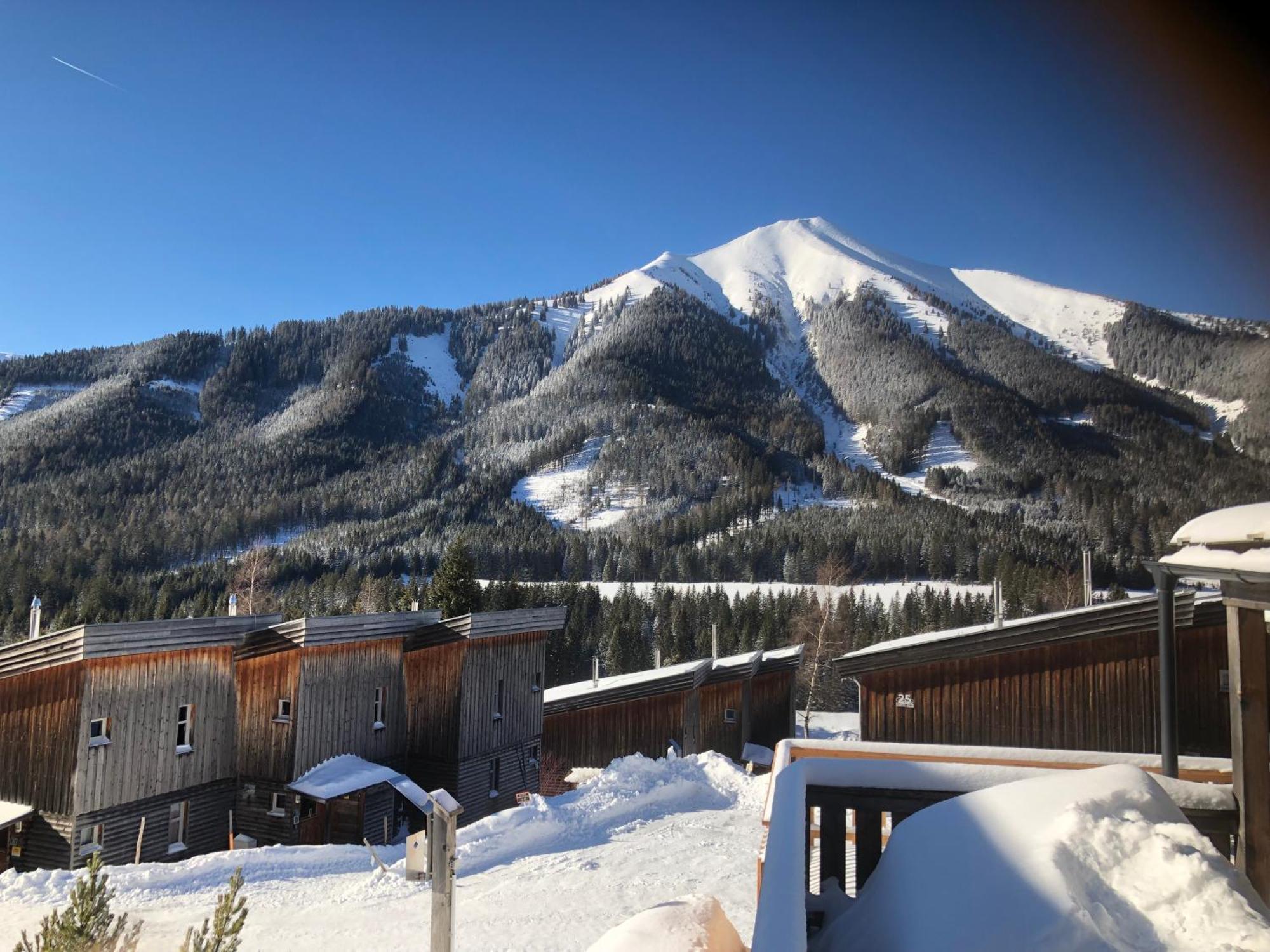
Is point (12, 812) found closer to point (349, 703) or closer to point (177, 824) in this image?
point (177, 824)

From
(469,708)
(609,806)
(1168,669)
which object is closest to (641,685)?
(469,708)

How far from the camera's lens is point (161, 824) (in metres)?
16.0

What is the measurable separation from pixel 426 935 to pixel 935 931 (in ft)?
25.9

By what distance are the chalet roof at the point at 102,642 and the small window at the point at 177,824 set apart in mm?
3243

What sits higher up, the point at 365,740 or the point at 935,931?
the point at 935,931

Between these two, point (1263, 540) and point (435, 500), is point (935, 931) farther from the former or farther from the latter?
point (435, 500)

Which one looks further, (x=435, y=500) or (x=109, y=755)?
(x=435, y=500)

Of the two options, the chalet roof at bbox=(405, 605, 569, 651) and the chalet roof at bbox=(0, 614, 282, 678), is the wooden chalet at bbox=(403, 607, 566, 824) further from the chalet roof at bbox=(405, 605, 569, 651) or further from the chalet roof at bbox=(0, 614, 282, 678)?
the chalet roof at bbox=(0, 614, 282, 678)

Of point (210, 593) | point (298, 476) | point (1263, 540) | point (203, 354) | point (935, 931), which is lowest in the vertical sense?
point (210, 593)

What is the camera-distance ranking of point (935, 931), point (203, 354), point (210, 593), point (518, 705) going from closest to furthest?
point (935, 931), point (518, 705), point (210, 593), point (203, 354)

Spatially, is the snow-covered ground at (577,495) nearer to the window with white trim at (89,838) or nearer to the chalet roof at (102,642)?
the chalet roof at (102,642)

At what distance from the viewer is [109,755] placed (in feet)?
49.7

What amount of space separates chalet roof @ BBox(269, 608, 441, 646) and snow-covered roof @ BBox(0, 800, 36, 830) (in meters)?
5.15

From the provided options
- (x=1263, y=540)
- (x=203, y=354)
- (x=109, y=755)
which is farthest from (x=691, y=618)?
(x=203, y=354)
